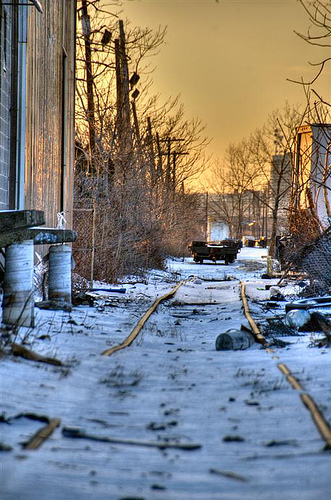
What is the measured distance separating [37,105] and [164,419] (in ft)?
33.4

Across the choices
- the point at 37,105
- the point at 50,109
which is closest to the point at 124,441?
the point at 37,105

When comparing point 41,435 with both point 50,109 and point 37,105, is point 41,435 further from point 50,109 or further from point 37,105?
point 50,109

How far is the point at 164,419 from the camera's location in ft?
16.3

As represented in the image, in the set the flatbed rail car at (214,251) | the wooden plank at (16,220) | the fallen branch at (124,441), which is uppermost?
the wooden plank at (16,220)

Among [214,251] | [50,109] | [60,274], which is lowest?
[214,251]

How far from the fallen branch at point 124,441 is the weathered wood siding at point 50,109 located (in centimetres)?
870

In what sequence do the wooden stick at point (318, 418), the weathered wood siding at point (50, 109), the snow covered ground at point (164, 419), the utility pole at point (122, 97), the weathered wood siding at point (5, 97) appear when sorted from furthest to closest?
the utility pole at point (122, 97) < the weathered wood siding at point (50, 109) < the weathered wood siding at point (5, 97) < the wooden stick at point (318, 418) < the snow covered ground at point (164, 419)

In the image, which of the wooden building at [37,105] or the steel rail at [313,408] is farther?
the wooden building at [37,105]

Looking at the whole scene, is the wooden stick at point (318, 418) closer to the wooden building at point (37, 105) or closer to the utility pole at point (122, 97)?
the wooden building at point (37, 105)

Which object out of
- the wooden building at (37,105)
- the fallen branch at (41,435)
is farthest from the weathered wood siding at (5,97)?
the fallen branch at (41,435)

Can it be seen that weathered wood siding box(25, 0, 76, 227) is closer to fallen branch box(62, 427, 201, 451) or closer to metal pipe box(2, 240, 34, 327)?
metal pipe box(2, 240, 34, 327)

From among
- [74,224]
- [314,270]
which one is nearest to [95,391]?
[314,270]

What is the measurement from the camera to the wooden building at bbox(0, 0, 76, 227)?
11546mm

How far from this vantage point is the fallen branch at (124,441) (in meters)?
4.20
